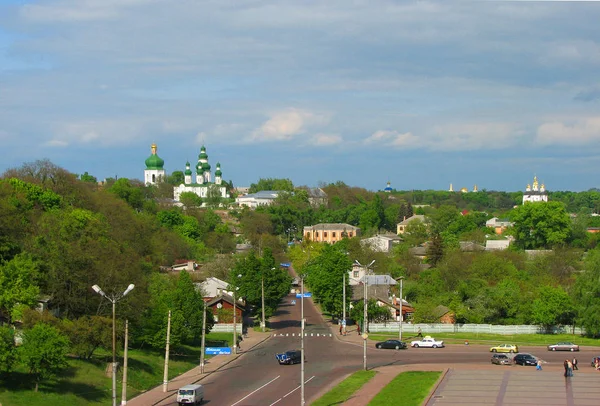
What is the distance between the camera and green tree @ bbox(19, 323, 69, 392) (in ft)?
148

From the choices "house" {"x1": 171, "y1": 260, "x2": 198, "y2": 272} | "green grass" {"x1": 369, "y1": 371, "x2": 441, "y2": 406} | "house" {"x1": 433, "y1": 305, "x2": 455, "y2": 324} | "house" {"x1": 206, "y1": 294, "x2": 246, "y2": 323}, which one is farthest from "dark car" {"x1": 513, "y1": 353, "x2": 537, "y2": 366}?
"house" {"x1": 171, "y1": 260, "x2": 198, "y2": 272}

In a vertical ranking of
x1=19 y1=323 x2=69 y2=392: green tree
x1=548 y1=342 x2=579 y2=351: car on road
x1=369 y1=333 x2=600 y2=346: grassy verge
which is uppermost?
x1=19 y1=323 x2=69 y2=392: green tree

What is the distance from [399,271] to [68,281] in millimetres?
61558

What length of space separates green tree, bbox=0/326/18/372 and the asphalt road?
8.04 m

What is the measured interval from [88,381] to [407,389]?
17.9 m

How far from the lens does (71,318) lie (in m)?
61.7

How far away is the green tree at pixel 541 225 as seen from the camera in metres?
151

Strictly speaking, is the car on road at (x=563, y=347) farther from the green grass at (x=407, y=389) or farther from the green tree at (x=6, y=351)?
the green tree at (x=6, y=351)

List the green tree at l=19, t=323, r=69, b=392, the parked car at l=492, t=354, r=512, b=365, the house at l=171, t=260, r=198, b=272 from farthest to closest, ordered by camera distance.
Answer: the house at l=171, t=260, r=198, b=272, the parked car at l=492, t=354, r=512, b=365, the green tree at l=19, t=323, r=69, b=392

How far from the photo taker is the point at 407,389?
5166 cm

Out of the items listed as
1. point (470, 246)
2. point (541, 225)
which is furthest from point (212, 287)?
point (541, 225)

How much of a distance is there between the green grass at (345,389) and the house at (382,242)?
88564 mm

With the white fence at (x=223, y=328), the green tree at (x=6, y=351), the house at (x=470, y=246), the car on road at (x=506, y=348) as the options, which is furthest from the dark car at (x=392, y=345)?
the house at (x=470, y=246)

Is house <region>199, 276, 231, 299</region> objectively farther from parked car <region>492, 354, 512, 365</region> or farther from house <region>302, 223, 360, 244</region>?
house <region>302, 223, 360, 244</region>
